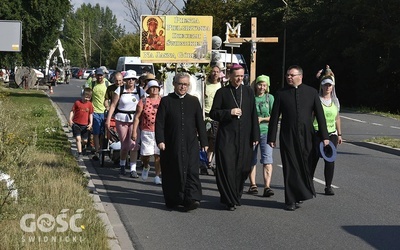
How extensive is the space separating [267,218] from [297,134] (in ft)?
4.07

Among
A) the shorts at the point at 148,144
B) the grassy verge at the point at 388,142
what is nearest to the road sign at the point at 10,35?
the shorts at the point at 148,144

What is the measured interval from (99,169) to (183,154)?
14.4ft

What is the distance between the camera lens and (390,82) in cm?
4234

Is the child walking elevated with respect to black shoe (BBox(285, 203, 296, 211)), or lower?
elevated

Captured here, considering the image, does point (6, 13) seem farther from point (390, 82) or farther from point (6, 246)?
point (6, 246)

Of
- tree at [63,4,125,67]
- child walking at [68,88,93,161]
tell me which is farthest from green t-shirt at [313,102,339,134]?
tree at [63,4,125,67]

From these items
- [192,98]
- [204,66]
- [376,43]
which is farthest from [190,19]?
[376,43]

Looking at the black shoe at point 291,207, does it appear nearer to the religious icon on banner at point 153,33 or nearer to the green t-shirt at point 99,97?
the religious icon on banner at point 153,33

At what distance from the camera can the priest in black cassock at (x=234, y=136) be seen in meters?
10.1

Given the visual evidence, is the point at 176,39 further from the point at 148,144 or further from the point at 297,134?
the point at 297,134

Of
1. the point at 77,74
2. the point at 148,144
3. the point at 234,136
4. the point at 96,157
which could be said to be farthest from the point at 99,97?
the point at 77,74

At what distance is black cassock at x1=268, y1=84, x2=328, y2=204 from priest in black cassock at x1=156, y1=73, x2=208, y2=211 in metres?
1.05

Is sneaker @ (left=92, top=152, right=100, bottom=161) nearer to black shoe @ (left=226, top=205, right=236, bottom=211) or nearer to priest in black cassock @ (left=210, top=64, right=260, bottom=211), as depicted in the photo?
priest in black cassock @ (left=210, top=64, right=260, bottom=211)

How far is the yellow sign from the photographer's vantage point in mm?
15250
